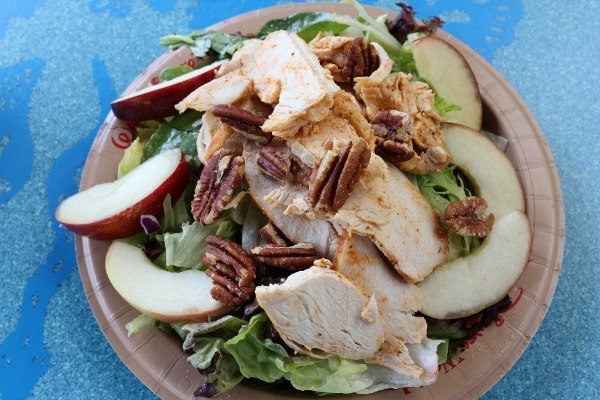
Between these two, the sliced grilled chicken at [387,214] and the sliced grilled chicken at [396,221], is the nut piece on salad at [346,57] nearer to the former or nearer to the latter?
the sliced grilled chicken at [387,214]

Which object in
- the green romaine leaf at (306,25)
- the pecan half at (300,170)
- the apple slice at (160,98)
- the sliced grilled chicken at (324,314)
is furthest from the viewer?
the green romaine leaf at (306,25)

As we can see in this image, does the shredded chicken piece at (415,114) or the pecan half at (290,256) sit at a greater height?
the shredded chicken piece at (415,114)

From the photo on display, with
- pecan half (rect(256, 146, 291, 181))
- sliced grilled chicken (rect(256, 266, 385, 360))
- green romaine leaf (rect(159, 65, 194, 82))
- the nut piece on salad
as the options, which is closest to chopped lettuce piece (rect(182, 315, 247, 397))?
sliced grilled chicken (rect(256, 266, 385, 360))

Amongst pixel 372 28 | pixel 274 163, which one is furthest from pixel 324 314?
pixel 372 28

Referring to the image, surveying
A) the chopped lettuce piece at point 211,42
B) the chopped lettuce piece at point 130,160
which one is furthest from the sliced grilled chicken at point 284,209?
the chopped lettuce piece at point 211,42

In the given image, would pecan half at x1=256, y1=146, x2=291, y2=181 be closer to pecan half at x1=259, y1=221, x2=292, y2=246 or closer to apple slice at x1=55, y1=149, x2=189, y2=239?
pecan half at x1=259, y1=221, x2=292, y2=246

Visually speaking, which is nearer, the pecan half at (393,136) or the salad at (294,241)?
the salad at (294,241)

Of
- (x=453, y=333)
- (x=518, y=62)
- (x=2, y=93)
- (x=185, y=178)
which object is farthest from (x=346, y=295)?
(x=2, y=93)
